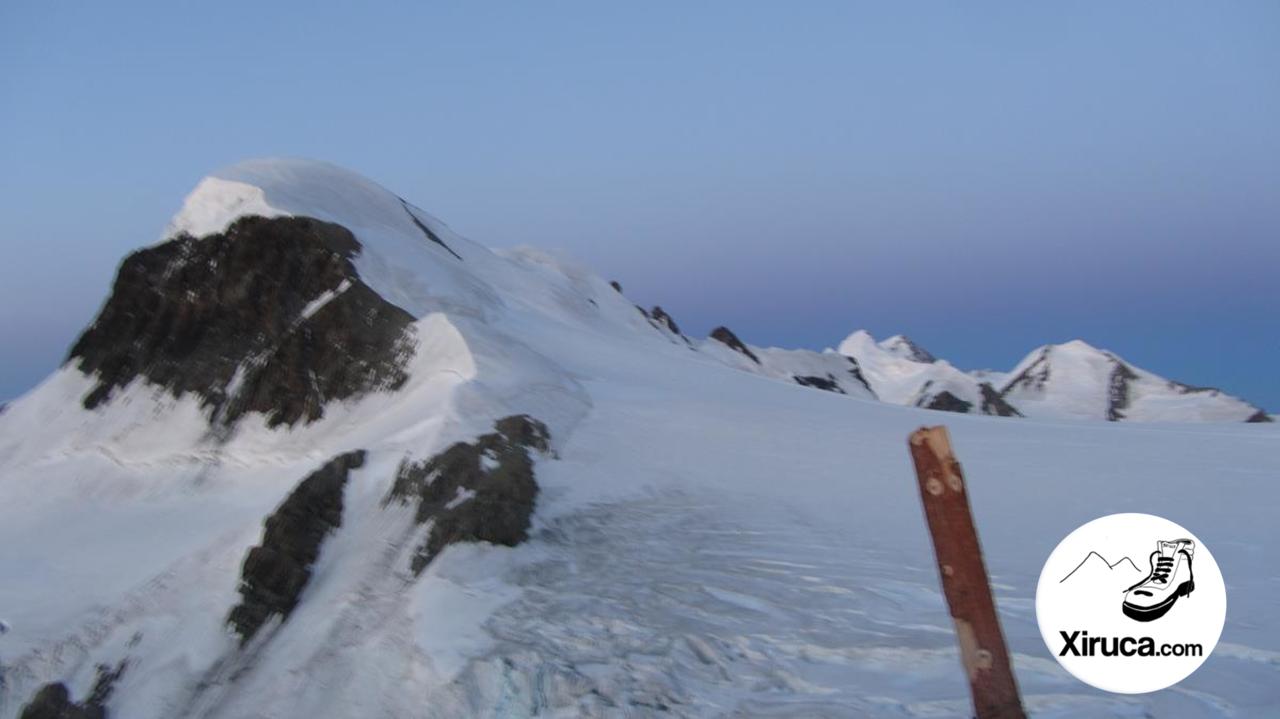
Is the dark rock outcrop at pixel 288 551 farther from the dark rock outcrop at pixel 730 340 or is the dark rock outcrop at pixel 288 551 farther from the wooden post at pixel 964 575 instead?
the dark rock outcrop at pixel 730 340

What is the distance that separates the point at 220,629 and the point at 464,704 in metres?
4.60

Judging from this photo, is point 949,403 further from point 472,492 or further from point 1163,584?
point 1163,584

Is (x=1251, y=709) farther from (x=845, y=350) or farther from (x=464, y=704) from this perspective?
(x=845, y=350)

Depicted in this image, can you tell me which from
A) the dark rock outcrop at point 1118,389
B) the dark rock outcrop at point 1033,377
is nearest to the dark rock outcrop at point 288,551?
the dark rock outcrop at point 1118,389

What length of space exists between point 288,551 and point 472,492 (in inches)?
90.8

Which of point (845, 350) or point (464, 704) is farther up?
point (845, 350)

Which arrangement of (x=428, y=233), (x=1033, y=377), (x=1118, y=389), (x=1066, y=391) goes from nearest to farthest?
(x=428, y=233)
(x=1118, y=389)
(x=1066, y=391)
(x=1033, y=377)

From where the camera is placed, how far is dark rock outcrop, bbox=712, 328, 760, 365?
49.1 m

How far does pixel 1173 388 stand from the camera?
60.0 m

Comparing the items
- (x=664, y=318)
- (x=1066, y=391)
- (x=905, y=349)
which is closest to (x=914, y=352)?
(x=905, y=349)

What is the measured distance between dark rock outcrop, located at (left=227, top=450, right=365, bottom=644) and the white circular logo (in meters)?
8.84

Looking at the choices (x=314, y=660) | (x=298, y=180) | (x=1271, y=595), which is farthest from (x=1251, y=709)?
(x=298, y=180)

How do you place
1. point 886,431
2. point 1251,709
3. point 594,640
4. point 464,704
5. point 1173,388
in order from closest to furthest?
point 1251,709, point 464,704, point 594,640, point 886,431, point 1173,388

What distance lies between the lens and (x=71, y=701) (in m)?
11.1
